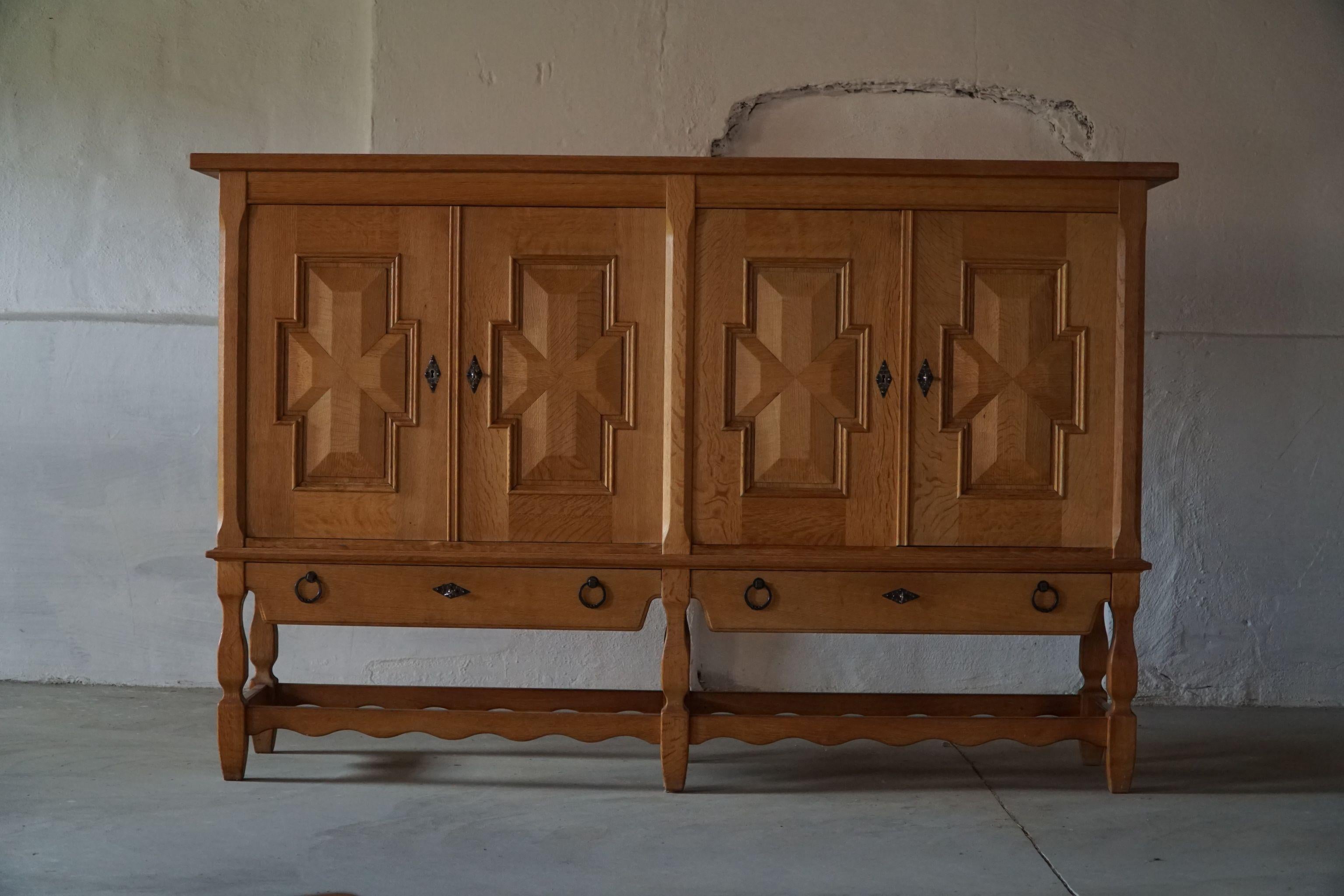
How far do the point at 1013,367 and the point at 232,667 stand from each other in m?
2.47

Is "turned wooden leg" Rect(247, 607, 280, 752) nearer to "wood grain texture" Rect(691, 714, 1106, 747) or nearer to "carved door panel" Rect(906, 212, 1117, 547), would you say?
"wood grain texture" Rect(691, 714, 1106, 747)

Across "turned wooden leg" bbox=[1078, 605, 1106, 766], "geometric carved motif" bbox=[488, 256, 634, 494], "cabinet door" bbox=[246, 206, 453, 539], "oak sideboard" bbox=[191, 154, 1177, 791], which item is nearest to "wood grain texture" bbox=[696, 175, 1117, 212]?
"oak sideboard" bbox=[191, 154, 1177, 791]

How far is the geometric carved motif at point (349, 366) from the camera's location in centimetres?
308

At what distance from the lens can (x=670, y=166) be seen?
10.0 ft

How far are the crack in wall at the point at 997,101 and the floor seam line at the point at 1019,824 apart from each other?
2.34 meters

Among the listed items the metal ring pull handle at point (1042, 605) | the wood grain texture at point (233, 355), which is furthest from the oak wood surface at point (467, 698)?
the metal ring pull handle at point (1042, 605)

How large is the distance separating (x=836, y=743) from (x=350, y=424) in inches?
67.6

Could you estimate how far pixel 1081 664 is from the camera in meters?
3.51

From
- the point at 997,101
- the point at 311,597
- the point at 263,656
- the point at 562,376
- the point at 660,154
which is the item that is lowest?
the point at 263,656

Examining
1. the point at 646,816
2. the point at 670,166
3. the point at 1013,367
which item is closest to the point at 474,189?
the point at 670,166

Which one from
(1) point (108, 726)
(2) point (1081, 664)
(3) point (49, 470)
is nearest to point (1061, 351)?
(2) point (1081, 664)

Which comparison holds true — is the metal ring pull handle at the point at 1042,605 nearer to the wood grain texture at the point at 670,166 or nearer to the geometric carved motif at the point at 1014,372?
the geometric carved motif at the point at 1014,372

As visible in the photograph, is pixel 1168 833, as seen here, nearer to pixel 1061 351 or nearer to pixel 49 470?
pixel 1061 351

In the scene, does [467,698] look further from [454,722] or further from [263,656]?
[263,656]
